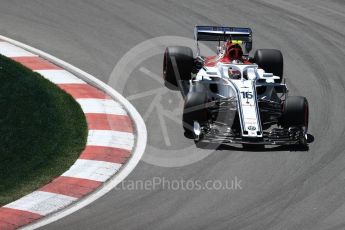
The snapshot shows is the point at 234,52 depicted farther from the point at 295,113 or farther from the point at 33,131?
the point at 33,131

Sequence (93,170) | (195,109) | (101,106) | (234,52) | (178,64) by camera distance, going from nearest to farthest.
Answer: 1. (93,170)
2. (195,109)
3. (101,106)
4. (234,52)
5. (178,64)

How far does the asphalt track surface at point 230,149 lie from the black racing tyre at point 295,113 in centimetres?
45

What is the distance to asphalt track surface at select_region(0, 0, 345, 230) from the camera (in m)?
11.9

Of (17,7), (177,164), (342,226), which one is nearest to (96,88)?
(177,164)

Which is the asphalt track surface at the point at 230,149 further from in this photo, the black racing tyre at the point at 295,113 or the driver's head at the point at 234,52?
the driver's head at the point at 234,52

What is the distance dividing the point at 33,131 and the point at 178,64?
3.38m

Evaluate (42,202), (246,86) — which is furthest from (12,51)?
(42,202)

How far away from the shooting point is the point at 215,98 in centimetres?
1504

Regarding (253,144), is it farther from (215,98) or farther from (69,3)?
(69,3)

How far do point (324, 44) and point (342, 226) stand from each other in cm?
870

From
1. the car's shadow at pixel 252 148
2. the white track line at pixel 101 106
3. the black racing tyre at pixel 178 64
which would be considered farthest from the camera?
the black racing tyre at pixel 178 64

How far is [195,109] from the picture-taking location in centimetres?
1429

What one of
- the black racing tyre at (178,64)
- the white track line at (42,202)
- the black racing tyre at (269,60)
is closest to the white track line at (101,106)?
the black racing tyre at (178,64)

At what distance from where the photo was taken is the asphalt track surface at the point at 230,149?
11.9 meters
